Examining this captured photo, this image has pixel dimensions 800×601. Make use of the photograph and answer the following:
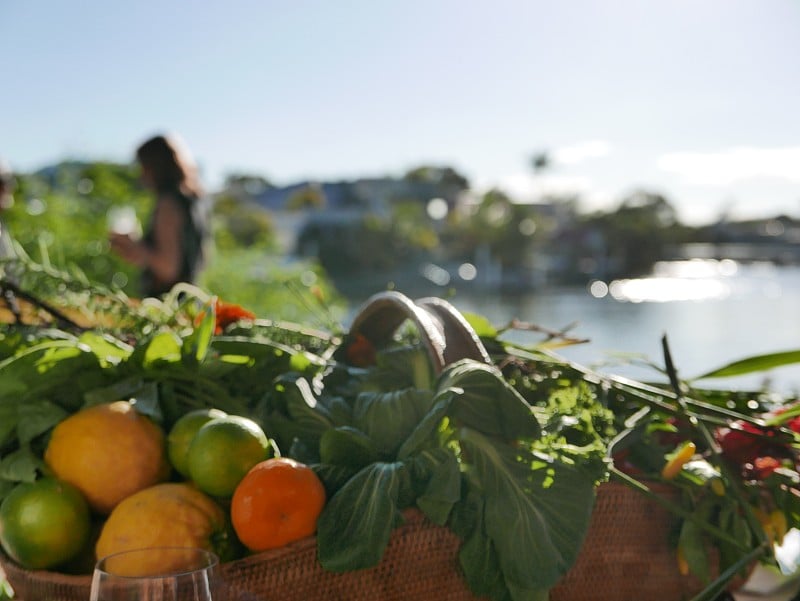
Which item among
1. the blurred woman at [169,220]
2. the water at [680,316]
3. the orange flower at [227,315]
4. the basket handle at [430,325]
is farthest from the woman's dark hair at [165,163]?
the basket handle at [430,325]

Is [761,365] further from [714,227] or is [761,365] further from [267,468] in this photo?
→ [714,227]

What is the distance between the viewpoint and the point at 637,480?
633 millimetres

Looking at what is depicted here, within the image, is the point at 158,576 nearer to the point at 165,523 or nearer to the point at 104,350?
the point at 165,523

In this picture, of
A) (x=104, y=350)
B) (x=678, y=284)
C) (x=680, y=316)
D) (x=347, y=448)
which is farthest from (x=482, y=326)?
(x=678, y=284)

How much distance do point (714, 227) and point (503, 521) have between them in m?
33.1

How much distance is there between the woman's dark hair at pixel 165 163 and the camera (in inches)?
99.8

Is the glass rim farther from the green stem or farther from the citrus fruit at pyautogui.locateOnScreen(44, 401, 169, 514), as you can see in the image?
the green stem

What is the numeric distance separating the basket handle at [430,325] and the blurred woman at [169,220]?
1.85 metres

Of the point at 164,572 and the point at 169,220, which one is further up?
the point at 164,572

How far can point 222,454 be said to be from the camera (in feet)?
1.89

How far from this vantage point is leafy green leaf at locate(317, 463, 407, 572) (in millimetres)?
529

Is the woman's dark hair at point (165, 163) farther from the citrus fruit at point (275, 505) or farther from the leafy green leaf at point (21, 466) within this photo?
the citrus fruit at point (275, 505)

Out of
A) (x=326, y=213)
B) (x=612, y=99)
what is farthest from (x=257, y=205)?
(x=612, y=99)

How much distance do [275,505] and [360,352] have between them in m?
0.25
